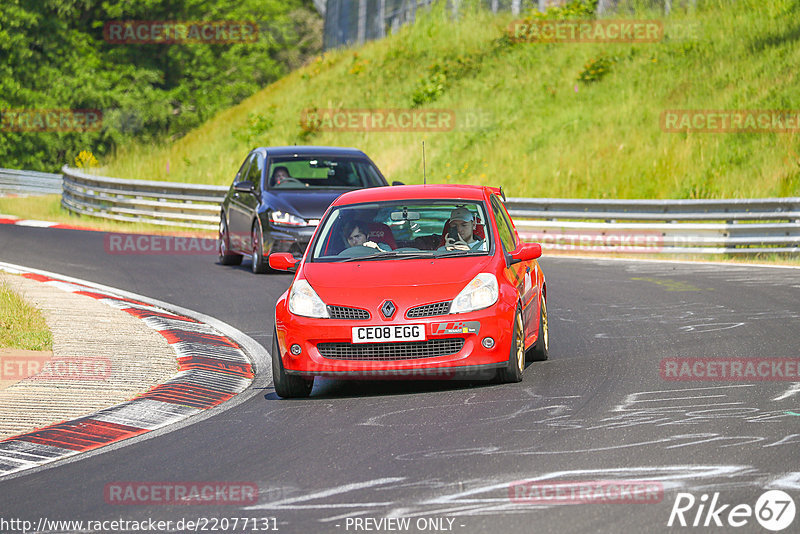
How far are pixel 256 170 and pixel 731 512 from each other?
540 inches

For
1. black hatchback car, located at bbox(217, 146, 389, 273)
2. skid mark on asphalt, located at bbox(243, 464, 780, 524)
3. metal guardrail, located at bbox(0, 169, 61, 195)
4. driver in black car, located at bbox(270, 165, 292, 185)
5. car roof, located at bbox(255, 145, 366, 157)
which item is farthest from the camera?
metal guardrail, located at bbox(0, 169, 61, 195)

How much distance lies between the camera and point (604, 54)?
35.7 metres

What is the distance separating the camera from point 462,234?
32.7ft

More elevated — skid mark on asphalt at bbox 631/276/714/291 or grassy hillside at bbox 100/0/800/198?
grassy hillside at bbox 100/0/800/198

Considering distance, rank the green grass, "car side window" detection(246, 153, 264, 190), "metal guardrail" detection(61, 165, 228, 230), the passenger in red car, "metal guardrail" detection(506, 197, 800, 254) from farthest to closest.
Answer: "metal guardrail" detection(61, 165, 228, 230), "metal guardrail" detection(506, 197, 800, 254), "car side window" detection(246, 153, 264, 190), the green grass, the passenger in red car

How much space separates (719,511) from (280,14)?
60444 millimetres

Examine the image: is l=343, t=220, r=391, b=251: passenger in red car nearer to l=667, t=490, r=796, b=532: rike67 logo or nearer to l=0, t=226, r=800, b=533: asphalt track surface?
l=0, t=226, r=800, b=533: asphalt track surface

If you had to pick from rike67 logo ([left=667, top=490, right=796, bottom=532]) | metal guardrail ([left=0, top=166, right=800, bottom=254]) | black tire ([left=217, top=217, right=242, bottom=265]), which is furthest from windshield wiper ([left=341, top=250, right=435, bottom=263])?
metal guardrail ([left=0, top=166, right=800, bottom=254])

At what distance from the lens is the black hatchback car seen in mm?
16781

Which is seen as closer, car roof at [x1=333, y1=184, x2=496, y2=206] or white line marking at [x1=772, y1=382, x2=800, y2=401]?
white line marking at [x1=772, y1=382, x2=800, y2=401]

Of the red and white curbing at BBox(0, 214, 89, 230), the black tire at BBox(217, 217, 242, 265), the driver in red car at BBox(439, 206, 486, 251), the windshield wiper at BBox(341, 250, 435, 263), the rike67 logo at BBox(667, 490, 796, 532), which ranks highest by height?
the driver in red car at BBox(439, 206, 486, 251)

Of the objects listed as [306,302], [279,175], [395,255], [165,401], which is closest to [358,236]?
[395,255]

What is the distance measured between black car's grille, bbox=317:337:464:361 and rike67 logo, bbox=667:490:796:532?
3082 mm

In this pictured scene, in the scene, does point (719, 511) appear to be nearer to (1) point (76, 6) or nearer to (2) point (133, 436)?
(2) point (133, 436)
